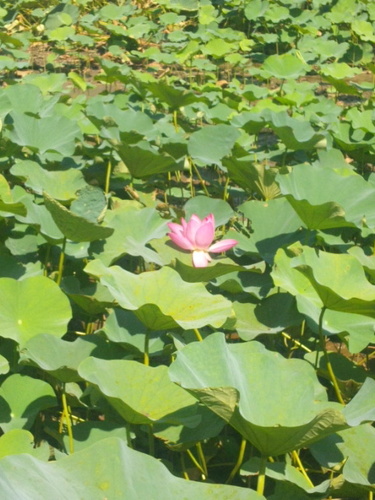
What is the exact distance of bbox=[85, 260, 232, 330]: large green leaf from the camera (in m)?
1.67

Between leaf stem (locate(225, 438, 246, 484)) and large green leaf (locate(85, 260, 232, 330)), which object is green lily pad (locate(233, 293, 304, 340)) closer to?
large green leaf (locate(85, 260, 232, 330))

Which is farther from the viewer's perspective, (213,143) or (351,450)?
(213,143)

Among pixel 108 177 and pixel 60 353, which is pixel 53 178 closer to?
pixel 108 177

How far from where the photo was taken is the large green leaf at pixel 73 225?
6.24 ft

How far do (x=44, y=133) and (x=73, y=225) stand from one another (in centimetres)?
92

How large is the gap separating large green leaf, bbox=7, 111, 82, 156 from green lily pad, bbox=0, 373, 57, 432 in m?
1.18

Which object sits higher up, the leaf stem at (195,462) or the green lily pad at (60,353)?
the green lily pad at (60,353)

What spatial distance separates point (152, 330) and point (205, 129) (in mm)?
1271

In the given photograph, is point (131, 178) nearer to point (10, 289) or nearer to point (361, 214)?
point (361, 214)

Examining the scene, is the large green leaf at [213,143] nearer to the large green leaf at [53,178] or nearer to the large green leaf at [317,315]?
the large green leaf at [53,178]

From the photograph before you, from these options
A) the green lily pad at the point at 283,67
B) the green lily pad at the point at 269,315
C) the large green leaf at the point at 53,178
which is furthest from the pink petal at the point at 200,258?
the green lily pad at the point at 283,67

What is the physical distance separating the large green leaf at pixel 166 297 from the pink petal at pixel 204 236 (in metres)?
0.26

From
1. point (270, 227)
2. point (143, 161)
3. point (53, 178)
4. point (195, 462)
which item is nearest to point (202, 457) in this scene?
point (195, 462)

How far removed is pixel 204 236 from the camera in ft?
6.53
